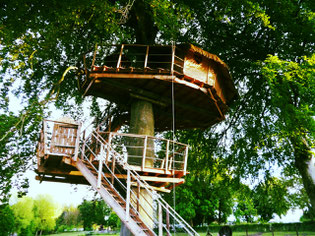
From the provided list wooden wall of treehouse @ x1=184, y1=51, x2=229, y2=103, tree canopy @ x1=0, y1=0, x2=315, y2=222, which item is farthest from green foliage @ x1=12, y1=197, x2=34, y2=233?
wooden wall of treehouse @ x1=184, y1=51, x2=229, y2=103

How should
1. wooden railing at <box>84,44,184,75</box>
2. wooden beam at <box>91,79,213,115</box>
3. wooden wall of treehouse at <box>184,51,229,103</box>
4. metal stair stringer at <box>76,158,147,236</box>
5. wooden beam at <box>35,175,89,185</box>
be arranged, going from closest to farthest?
metal stair stringer at <box>76,158,147,236</box>
wooden beam at <box>35,175,89,185</box>
wooden railing at <box>84,44,184,75</box>
wooden beam at <box>91,79,213,115</box>
wooden wall of treehouse at <box>184,51,229,103</box>

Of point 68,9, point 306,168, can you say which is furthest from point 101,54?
point 306,168

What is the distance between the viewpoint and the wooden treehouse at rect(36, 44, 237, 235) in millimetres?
8375

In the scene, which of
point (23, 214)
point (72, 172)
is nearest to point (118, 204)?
point (72, 172)

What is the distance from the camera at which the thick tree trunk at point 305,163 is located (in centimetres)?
1259

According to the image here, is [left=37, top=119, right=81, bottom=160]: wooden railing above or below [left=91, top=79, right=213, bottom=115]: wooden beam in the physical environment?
below

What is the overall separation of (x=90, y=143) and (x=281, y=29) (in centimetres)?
1076

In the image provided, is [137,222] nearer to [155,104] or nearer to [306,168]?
[155,104]

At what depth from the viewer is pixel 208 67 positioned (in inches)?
458

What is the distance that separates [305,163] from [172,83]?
838 cm

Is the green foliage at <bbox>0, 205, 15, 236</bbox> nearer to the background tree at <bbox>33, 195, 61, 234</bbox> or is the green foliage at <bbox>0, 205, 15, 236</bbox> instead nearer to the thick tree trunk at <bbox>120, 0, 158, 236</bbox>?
the thick tree trunk at <bbox>120, 0, 158, 236</bbox>

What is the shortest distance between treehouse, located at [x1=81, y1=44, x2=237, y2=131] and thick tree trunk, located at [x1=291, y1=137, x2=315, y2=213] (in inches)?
151

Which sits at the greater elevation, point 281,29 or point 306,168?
point 281,29

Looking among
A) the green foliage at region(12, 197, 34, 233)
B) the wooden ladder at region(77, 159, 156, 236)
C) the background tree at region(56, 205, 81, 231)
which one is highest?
the wooden ladder at region(77, 159, 156, 236)
